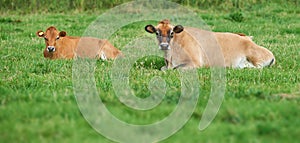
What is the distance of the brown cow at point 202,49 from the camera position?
563 inches

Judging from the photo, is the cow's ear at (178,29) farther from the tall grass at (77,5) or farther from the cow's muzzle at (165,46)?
the tall grass at (77,5)

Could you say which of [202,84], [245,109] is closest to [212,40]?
[202,84]

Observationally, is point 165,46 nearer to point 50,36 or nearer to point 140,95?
point 50,36

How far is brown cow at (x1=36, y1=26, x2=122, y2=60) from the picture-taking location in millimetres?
16922

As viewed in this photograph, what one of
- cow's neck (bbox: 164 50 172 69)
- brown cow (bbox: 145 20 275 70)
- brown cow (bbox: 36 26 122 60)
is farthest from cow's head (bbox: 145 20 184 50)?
brown cow (bbox: 36 26 122 60)

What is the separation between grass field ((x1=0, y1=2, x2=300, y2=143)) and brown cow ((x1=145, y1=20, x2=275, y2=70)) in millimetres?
477

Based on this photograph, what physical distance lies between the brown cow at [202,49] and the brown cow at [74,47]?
250 centimetres

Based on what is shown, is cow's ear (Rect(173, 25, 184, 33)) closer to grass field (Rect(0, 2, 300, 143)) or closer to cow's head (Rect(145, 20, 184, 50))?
cow's head (Rect(145, 20, 184, 50))

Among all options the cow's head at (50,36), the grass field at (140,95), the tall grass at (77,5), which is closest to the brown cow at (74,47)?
the cow's head at (50,36)

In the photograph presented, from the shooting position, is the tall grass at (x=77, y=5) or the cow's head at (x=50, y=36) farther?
the tall grass at (x=77, y=5)

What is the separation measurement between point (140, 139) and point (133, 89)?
3.34m

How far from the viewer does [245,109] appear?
8203 mm

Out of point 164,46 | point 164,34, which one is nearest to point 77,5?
point 164,34

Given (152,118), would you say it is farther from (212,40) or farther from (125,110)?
(212,40)
